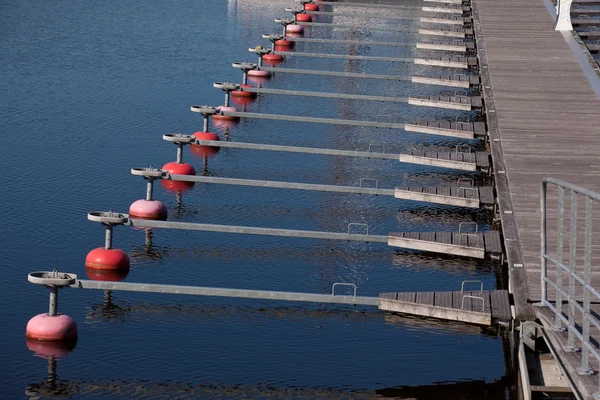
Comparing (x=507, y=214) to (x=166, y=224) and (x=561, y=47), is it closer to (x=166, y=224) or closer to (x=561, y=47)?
(x=166, y=224)

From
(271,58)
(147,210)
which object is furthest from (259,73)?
(147,210)

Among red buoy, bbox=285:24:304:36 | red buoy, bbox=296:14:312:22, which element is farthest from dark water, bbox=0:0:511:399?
red buoy, bbox=296:14:312:22

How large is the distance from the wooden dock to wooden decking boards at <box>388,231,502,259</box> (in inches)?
120

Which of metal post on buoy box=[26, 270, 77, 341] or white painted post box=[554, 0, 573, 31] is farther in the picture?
white painted post box=[554, 0, 573, 31]

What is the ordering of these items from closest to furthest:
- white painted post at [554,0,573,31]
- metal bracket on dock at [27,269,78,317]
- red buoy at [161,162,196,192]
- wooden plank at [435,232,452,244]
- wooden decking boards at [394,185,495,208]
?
1. metal bracket on dock at [27,269,78,317]
2. wooden plank at [435,232,452,244]
3. wooden decking boards at [394,185,495,208]
4. red buoy at [161,162,196,192]
5. white painted post at [554,0,573,31]

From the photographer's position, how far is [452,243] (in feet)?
61.9

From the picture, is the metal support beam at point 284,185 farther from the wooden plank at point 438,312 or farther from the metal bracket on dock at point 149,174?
the wooden plank at point 438,312

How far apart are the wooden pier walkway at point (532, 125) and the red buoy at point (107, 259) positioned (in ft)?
19.7

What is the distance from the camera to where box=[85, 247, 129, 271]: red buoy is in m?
18.7

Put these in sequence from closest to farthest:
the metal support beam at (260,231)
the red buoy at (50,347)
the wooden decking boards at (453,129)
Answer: the red buoy at (50,347), the metal support beam at (260,231), the wooden decking boards at (453,129)

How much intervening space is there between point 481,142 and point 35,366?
52.8 feet

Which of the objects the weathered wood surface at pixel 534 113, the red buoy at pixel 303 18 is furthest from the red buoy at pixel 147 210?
the red buoy at pixel 303 18

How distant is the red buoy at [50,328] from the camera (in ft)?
51.7

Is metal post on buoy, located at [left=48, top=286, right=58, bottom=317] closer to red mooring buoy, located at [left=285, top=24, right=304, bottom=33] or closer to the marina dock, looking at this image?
the marina dock
